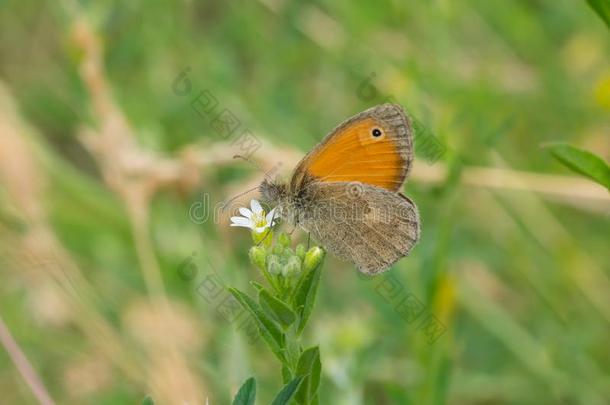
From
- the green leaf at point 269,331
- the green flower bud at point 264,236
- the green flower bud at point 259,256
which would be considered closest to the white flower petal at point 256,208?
the green flower bud at point 264,236

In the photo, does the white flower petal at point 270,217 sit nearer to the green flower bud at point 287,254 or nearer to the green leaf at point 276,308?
the green flower bud at point 287,254

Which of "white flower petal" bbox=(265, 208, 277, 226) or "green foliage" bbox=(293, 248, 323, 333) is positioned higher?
"white flower petal" bbox=(265, 208, 277, 226)

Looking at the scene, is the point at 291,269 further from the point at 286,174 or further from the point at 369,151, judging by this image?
the point at 286,174

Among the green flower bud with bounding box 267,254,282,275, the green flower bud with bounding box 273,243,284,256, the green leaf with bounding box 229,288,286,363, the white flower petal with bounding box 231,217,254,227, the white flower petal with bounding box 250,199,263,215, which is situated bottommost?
the green leaf with bounding box 229,288,286,363

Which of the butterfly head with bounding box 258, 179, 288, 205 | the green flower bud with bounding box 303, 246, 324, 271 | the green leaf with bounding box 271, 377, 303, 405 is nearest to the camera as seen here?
Answer: the green leaf with bounding box 271, 377, 303, 405

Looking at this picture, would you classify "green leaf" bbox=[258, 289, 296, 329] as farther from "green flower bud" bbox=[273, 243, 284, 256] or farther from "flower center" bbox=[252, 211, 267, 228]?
"flower center" bbox=[252, 211, 267, 228]

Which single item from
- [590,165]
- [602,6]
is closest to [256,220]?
[590,165]

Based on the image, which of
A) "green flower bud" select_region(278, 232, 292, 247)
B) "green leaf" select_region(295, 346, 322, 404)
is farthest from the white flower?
"green leaf" select_region(295, 346, 322, 404)
